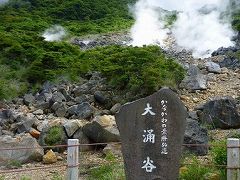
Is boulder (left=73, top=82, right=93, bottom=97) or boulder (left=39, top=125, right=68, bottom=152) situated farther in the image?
boulder (left=73, top=82, right=93, bottom=97)

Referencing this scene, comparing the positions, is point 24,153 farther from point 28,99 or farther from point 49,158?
point 28,99

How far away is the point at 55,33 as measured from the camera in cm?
3534

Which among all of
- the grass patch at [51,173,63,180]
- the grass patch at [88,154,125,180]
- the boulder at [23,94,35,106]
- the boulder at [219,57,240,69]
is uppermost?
the boulder at [219,57,240,69]

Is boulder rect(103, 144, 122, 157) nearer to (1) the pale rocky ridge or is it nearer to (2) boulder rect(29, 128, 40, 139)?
(1) the pale rocky ridge

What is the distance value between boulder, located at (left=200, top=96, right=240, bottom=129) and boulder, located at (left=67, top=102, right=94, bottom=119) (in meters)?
2.84

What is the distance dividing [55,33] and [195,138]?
1095 inches

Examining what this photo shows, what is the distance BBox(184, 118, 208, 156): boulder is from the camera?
8.57 m

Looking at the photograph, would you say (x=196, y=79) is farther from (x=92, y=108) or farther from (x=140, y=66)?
(x=92, y=108)

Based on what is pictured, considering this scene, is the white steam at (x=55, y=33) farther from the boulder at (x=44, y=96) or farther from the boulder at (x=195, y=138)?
the boulder at (x=195, y=138)

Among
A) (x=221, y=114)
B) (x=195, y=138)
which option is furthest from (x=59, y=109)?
(x=195, y=138)

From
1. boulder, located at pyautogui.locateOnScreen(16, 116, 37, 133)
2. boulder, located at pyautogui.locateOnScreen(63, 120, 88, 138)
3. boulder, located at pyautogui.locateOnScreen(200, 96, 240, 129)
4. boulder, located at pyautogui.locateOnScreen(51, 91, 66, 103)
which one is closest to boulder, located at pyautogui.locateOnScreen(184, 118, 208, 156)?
boulder, located at pyautogui.locateOnScreen(200, 96, 240, 129)

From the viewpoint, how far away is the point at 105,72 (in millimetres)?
13891

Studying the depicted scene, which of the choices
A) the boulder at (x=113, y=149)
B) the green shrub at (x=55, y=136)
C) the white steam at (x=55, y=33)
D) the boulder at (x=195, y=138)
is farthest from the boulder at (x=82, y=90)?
the white steam at (x=55, y=33)

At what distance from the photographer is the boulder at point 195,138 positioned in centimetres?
857
